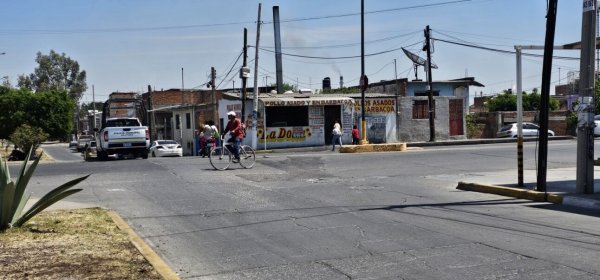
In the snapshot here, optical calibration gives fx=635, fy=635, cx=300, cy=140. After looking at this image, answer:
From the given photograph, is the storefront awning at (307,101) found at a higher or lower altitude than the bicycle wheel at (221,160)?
higher

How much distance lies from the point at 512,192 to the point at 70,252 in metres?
9.22

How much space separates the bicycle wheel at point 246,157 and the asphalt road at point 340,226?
137 cm

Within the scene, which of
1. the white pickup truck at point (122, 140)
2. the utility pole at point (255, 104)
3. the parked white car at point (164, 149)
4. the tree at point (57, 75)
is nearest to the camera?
the white pickup truck at point (122, 140)

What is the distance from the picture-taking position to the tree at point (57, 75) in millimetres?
88688

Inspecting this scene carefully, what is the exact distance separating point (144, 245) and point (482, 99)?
281 feet

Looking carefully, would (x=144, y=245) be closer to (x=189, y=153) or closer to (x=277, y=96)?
(x=277, y=96)

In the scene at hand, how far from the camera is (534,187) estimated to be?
13.9 meters

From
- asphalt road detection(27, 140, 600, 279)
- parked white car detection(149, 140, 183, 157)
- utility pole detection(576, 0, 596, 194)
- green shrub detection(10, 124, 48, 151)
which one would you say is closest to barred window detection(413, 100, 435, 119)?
parked white car detection(149, 140, 183, 157)

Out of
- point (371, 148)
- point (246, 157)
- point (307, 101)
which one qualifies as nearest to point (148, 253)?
point (246, 157)

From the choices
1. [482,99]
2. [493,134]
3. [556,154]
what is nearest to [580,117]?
[556,154]

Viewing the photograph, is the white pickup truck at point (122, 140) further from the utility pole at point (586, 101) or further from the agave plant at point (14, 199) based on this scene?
the utility pole at point (586, 101)

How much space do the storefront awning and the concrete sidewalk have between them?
20.1 metres

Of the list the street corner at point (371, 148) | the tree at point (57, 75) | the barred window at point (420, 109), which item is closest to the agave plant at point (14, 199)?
the street corner at point (371, 148)

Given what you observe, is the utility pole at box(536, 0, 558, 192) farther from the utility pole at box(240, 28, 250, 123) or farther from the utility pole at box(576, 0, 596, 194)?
the utility pole at box(240, 28, 250, 123)
